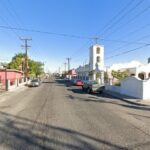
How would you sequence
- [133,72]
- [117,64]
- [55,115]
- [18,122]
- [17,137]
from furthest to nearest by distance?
[117,64]
[133,72]
[55,115]
[18,122]
[17,137]

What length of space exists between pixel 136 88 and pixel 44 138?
16364 mm

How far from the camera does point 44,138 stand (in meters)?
8.01

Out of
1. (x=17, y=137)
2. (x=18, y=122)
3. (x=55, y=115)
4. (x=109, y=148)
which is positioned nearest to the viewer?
(x=109, y=148)

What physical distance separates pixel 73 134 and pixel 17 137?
183 cm

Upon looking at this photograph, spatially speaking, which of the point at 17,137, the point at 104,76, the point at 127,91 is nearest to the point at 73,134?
the point at 17,137

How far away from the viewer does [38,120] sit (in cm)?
1130

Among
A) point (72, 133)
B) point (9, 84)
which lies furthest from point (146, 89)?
point (9, 84)

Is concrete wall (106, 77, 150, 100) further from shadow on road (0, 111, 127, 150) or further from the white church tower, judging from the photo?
the white church tower

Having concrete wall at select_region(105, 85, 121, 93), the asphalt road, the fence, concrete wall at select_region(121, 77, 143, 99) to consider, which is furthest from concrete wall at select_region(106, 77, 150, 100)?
the fence

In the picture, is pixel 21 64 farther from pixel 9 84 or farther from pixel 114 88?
pixel 114 88

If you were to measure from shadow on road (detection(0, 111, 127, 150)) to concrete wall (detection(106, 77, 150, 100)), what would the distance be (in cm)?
1321

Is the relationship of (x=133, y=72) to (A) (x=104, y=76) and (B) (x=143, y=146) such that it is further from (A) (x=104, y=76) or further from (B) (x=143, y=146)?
(B) (x=143, y=146)

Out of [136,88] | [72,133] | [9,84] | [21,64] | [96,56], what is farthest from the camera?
[21,64]

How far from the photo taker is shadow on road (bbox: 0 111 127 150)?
7.09m
